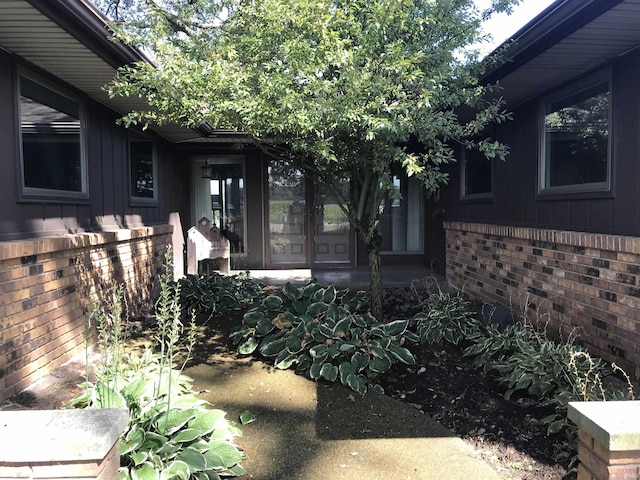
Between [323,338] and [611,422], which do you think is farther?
[323,338]

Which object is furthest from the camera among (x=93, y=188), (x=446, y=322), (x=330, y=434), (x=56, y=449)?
(x=93, y=188)

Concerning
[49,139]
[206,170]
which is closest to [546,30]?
[49,139]

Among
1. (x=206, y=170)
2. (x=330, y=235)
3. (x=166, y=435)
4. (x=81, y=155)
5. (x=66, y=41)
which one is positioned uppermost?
(x=66, y=41)

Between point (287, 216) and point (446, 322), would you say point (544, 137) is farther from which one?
point (287, 216)

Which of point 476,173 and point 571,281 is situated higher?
point 476,173

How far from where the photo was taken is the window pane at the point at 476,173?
20.0 ft

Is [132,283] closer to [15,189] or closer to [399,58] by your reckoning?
[15,189]

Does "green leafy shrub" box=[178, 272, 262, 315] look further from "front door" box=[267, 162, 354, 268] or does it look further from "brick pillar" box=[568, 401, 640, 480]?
"brick pillar" box=[568, 401, 640, 480]

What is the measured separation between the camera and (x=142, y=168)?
21.7 ft

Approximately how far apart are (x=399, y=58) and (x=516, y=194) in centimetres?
244

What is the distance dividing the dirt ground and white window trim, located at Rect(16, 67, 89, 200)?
1437mm

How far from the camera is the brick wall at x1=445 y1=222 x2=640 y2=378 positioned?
11.1 feet

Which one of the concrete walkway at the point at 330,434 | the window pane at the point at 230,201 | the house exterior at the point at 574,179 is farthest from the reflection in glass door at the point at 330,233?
the concrete walkway at the point at 330,434

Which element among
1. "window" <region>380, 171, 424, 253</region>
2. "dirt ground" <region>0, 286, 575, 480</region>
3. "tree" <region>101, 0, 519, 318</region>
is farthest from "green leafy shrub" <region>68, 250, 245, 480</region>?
"window" <region>380, 171, 424, 253</region>
